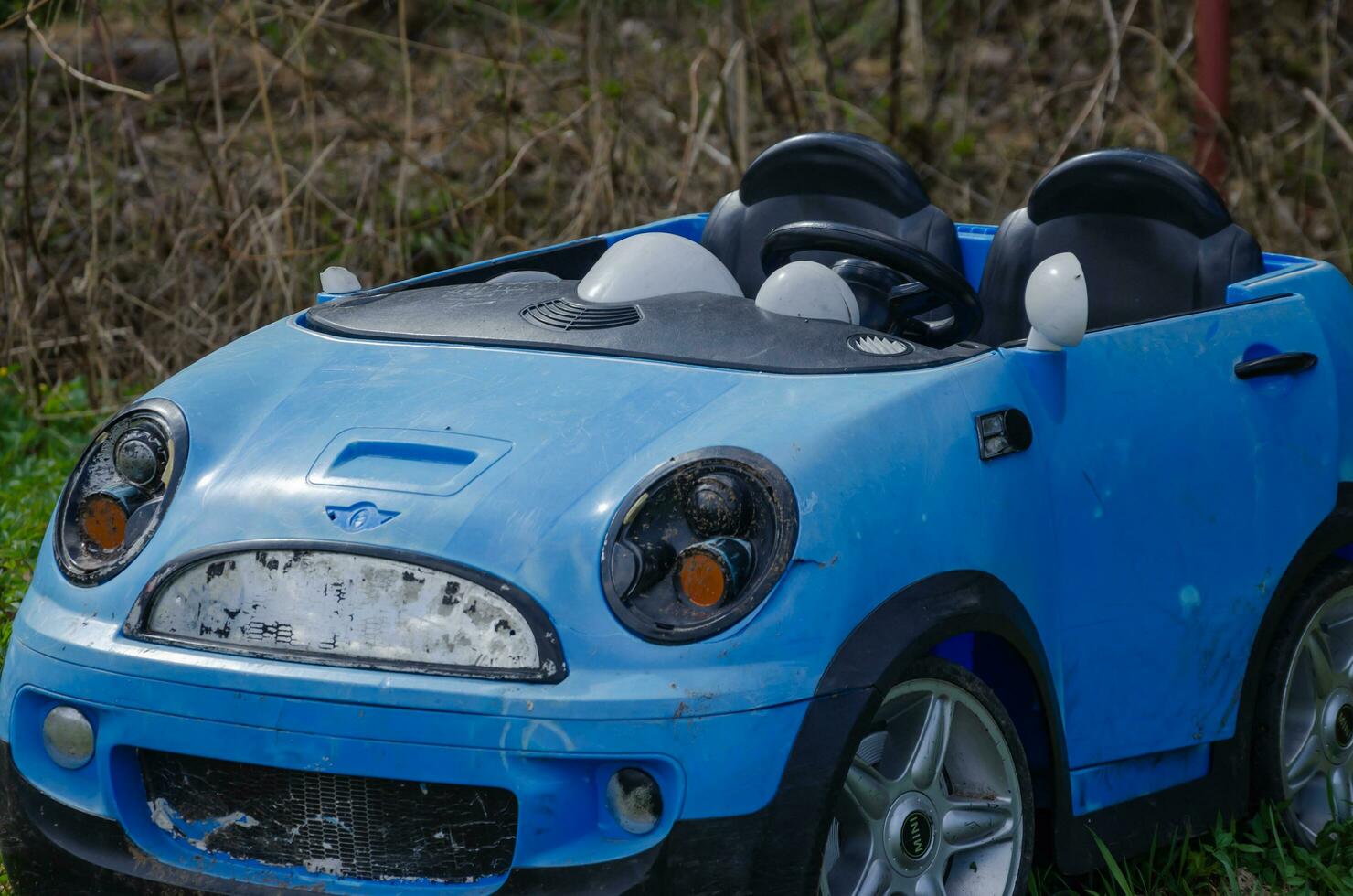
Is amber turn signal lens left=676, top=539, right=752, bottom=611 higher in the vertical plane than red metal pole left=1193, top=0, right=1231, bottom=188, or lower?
higher

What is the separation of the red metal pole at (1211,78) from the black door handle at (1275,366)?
3605mm

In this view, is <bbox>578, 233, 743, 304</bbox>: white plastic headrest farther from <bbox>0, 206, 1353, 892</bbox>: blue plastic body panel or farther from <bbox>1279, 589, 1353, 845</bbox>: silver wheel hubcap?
Answer: <bbox>1279, 589, 1353, 845</bbox>: silver wheel hubcap

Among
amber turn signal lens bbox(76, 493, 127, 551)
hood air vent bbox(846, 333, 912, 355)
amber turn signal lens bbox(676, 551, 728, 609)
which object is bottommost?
amber turn signal lens bbox(76, 493, 127, 551)

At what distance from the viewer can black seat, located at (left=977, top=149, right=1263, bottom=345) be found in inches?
132

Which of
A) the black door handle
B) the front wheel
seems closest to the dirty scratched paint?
the front wheel

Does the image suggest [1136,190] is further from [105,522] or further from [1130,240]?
[105,522]

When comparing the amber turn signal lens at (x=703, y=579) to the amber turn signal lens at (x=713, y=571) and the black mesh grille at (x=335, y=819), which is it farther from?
the black mesh grille at (x=335, y=819)

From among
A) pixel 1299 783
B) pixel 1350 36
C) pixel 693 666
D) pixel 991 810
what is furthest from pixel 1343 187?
pixel 693 666

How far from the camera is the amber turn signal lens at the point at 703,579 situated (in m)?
2.21

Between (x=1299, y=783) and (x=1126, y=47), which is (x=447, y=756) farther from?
(x=1126, y=47)

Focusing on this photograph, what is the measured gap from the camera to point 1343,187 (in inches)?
291

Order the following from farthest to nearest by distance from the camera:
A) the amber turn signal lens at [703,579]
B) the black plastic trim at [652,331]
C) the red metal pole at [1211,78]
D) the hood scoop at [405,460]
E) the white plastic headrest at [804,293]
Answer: the red metal pole at [1211,78], the white plastic headrest at [804,293], the black plastic trim at [652,331], the hood scoop at [405,460], the amber turn signal lens at [703,579]

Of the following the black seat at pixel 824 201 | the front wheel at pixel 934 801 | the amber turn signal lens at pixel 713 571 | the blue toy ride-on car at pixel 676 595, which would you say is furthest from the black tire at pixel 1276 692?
the amber turn signal lens at pixel 713 571

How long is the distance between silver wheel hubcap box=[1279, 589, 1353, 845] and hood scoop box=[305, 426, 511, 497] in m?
1.65
